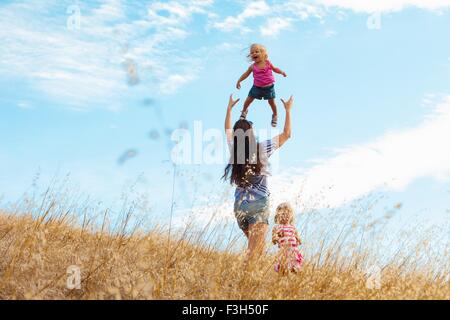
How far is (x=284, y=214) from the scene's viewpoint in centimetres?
556

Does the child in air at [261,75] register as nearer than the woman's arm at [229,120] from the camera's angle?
No

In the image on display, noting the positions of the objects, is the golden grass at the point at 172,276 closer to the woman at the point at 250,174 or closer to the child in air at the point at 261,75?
the woman at the point at 250,174

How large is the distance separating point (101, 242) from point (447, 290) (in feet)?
13.2

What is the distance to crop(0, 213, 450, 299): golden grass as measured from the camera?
14.4 ft

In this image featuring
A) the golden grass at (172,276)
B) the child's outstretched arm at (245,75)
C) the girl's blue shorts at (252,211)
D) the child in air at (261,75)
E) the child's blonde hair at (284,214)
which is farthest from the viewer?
the child's outstretched arm at (245,75)

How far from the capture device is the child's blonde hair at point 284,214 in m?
5.56

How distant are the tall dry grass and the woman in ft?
1.46

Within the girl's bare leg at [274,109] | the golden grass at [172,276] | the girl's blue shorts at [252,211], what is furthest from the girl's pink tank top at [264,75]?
the golden grass at [172,276]

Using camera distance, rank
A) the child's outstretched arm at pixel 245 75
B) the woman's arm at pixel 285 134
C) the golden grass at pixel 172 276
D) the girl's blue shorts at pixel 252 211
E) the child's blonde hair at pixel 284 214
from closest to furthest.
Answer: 1. the golden grass at pixel 172 276
2. the child's blonde hair at pixel 284 214
3. the girl's blue shorts at pixel 252 211
4. the woman's arm at pixel 285 134
5. the child's outstretched arm at pixel 245 75

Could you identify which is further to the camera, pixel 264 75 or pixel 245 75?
pixel 245 75

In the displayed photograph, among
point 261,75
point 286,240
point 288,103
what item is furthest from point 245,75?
point 286,240

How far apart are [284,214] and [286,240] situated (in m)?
0.29

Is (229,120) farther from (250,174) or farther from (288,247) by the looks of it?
(288,247)
